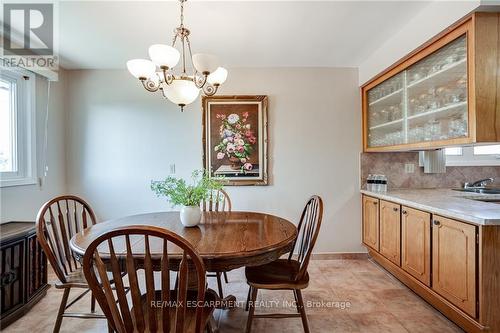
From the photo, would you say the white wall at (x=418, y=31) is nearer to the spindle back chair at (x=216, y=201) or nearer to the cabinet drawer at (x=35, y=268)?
the spindle back chair at (x=216, y=201)

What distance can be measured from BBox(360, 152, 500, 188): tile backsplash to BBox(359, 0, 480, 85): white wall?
982 millimetres

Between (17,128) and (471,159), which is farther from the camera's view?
(471,159)

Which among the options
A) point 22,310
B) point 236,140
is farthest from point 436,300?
point 22,310

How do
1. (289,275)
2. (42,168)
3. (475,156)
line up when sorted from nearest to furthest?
(289,275)
(42,168)
(475,156)

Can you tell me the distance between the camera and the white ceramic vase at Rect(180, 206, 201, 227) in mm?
1909

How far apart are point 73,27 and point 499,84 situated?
10.6 ft

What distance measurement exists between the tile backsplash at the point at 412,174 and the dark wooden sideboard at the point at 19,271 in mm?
3411

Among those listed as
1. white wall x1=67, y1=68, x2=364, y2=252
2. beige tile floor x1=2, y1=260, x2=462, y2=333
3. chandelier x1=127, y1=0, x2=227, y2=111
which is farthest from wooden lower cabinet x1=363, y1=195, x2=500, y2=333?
chandelier x1=127, y1=0, x2=227, y2=111

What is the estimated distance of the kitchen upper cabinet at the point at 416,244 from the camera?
2.17 metres

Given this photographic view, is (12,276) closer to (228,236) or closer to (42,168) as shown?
(42,168)

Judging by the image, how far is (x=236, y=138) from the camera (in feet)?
11.0

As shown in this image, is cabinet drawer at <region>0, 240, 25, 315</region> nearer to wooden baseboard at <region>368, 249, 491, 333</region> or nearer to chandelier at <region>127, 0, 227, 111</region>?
chandelier at <region>127, 0, 227, 111</region>

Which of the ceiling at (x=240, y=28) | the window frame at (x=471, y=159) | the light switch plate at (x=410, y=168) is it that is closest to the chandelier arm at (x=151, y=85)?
the ceiling at (x=240, y=28)

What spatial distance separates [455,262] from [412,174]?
1.56 meters
